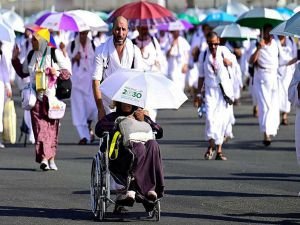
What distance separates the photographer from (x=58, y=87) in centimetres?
1695

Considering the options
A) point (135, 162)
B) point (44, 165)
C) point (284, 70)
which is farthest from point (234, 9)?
point (135, 162)

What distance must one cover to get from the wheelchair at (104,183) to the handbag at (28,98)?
14.4 feet

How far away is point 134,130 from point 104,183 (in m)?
0.57

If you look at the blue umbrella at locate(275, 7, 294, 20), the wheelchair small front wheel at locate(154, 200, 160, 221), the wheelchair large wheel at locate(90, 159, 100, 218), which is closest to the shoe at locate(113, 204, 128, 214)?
the wheelchair large wheel at locate(90, 159, 100, 218)

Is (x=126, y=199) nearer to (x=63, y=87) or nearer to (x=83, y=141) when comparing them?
(x=63, y=87)

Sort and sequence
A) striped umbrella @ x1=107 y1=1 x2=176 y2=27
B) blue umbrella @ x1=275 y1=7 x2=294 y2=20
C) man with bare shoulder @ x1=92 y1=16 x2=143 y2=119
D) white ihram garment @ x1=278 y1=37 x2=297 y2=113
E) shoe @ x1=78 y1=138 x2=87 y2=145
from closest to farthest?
man with bare shoulder @ x1=92 y1=16 x2=143 y2=119, striped umbrella @ x1=107 y1=1 x2=176 y2=27, shoe @ x1=78 y1=138 x2=87 y2=145, blue umbrella @ x1=275 y1=7 x2=294 y2=20, white ihram garment @ x1=278 y1=37 x2=297 y2=113

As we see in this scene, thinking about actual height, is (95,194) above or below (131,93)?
below

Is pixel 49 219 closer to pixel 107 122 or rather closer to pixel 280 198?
pixel 107 122

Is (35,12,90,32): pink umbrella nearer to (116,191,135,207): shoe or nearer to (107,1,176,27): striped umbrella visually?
(107,1,176,27): striped umbrella

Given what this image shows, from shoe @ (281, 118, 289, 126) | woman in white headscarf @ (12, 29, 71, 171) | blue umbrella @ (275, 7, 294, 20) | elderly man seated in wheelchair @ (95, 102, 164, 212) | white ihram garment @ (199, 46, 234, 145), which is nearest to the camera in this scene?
elderly man seated in wheelchair @ (95, 102, 164, 212)

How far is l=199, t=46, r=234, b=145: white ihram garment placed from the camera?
1881cm

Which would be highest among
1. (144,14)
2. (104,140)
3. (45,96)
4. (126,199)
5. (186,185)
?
(104,140)

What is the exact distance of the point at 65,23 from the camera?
846 inches

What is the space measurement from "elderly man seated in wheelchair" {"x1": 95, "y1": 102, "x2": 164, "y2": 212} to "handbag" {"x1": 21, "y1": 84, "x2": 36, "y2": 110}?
4440 millimetres
